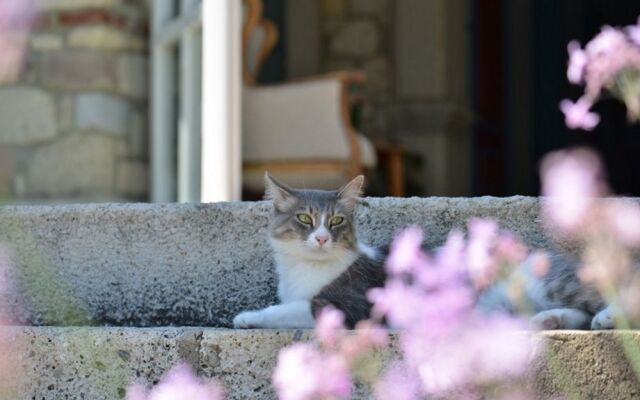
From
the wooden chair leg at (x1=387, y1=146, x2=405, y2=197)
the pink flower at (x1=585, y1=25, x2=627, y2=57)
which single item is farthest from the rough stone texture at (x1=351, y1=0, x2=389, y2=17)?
the pink flower at (x1=585, y1=25, x2=627, y2=57)

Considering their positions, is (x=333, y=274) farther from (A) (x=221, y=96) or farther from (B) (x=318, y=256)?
(A) (x=221, y=96)

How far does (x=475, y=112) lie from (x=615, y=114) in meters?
0.97

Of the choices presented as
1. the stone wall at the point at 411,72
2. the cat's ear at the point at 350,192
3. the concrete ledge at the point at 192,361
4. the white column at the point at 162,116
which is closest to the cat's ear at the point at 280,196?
the cat's ear at the point at 350,192

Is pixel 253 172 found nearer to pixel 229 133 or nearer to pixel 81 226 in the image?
pixel 229 133

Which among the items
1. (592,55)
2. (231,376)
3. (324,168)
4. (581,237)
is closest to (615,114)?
(324,168)

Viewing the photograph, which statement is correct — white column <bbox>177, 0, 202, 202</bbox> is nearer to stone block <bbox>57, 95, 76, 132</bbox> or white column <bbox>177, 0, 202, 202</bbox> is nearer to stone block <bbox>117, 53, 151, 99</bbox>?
stone block <bbox>117, 53, 151, 99</bbox>

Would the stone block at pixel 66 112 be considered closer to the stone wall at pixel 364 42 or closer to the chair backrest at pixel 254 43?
the chair backrest at pixel 254 43

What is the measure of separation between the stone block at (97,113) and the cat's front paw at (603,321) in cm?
305

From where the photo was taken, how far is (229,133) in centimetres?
395

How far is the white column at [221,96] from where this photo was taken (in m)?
3.91

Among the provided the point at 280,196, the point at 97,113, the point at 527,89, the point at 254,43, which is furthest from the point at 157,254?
the point at 527,89

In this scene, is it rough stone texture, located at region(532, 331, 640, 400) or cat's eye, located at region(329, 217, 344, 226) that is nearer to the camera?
rough stone texture, located at region(532, 331, 640, 400)

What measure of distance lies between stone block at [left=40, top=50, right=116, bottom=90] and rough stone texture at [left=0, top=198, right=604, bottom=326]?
2.12 metres

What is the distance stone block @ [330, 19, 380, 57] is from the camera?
721 cm
